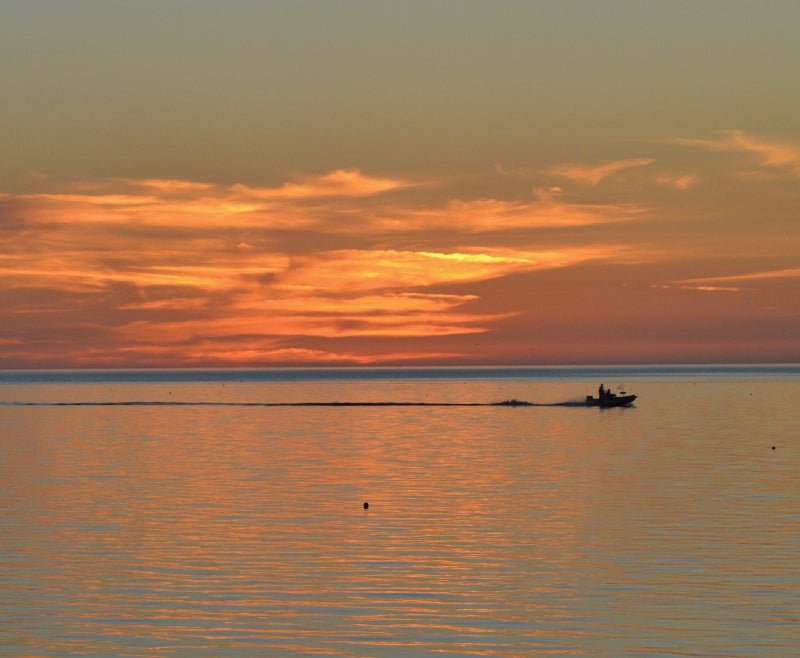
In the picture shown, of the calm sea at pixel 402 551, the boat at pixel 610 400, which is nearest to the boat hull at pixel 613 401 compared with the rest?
the boat at pixel 610 400

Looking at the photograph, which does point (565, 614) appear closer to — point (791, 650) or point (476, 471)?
point (791, 650)

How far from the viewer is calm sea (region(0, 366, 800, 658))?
28344 mm

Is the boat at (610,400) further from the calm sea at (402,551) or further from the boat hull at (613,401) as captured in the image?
the calm sea at (402,551)

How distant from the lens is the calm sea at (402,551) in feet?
93.0

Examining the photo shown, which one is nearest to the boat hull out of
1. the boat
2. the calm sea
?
the boat

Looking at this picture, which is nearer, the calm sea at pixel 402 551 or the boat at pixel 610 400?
the calm sea at pixel 402 551

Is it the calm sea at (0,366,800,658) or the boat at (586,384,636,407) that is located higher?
the boat at (586,384,636,407)

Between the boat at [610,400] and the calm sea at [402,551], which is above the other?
the boat at [610,400]

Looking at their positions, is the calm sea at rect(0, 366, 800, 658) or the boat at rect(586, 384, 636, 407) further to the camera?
the boat at rect(586, 384, 636, 407)

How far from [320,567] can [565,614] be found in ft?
30.3

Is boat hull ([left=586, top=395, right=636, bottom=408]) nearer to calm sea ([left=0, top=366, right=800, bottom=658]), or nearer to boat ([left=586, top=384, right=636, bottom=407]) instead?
boat ([left=586, top=384, right=636, bottom=407])

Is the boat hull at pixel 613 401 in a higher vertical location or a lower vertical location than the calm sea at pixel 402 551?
higher

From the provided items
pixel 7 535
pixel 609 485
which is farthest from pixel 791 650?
pixel 609 485

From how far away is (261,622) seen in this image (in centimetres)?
2964
